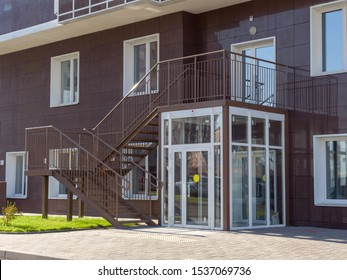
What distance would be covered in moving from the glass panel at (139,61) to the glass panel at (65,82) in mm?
3457

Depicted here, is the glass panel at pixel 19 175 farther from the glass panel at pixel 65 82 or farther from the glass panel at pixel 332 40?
the glass panel at pixel 332 40

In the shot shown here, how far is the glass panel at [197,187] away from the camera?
50.4 feet

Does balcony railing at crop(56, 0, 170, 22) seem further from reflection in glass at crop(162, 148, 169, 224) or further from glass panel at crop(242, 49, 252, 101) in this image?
reflection in glass at crop(162, 148, 169, 224)

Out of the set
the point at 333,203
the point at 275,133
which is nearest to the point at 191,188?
the point at 275,133

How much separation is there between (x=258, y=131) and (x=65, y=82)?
10052 millimetres

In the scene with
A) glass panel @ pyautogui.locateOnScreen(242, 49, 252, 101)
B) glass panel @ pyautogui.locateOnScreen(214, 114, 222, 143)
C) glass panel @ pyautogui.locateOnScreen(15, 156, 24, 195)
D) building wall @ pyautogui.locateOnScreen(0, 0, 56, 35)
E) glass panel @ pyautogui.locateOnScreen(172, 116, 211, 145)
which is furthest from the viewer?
glass panel @ pyautogui.locateOnScreen(15, 156, 24, 195)

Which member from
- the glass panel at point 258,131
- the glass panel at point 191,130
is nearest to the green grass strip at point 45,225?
the glass panel at point 191,130

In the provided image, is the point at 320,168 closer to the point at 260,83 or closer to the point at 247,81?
the point at 260,83

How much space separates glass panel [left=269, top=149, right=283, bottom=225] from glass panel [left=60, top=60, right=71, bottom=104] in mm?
9622

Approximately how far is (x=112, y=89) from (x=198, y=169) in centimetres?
673

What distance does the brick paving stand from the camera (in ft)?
34.4

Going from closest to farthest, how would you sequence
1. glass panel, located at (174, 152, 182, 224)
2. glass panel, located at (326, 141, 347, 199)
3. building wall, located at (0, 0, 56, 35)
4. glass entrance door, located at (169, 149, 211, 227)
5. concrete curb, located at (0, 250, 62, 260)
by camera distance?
concrete curb, located at (0, 250, 62, 260)
glass entrance door, located at (169, 149, 211, 227)
glass panel, located at (174, 152, 182, 224)
glass panel, located at (326, 141, 347, 199)
building wall, located at (0, 0, 56, 35)

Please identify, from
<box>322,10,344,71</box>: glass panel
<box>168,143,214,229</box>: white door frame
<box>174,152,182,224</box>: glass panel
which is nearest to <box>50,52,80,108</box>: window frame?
<box>168,143,214,229</box>: white door frame
